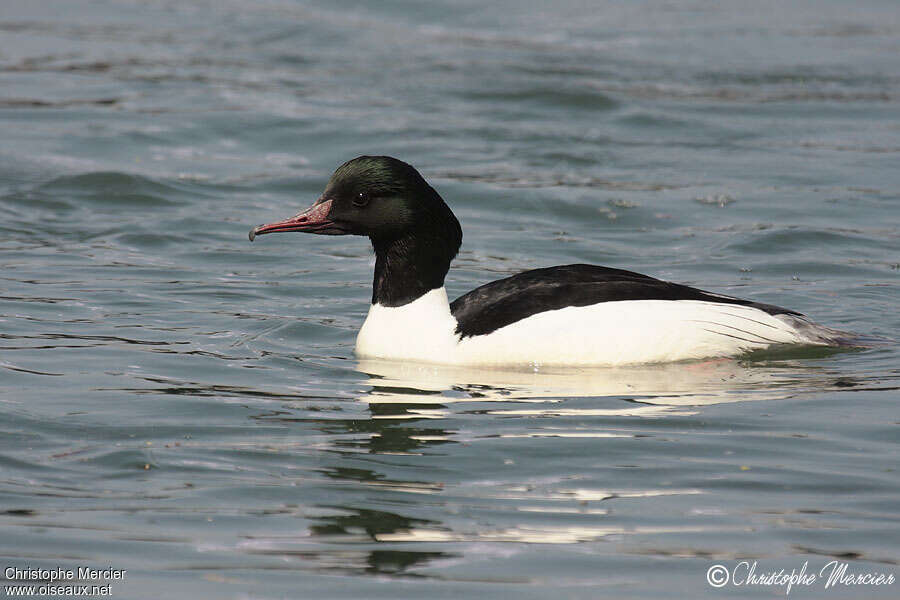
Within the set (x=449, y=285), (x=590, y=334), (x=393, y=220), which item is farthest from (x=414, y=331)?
(x=449, y=285)

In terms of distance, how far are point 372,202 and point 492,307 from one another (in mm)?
933

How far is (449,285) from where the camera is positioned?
11.1 meters

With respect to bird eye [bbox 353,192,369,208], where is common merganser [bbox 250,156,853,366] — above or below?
below

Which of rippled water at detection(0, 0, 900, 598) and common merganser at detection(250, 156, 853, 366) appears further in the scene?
common merganser at detection(250, 156, 853, 366)

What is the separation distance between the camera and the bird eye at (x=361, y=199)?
8.39 metres

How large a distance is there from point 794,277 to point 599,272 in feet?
10.1

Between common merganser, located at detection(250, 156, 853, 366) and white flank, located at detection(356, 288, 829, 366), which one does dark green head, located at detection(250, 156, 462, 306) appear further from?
white flank, located at detection(356, 288, 829, 366)

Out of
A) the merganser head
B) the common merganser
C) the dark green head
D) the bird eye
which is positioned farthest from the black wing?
the bird eye

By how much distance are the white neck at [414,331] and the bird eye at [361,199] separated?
2.15 feet

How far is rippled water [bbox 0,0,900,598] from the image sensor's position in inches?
221

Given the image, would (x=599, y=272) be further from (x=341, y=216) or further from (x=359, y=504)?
(x=359, y=504)

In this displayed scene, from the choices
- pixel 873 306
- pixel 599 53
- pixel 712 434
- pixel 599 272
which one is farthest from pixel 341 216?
pixel 599 53

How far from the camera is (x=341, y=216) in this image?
8.42 m

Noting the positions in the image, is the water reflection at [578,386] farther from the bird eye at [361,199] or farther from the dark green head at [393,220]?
the bird eye at [361,199]
